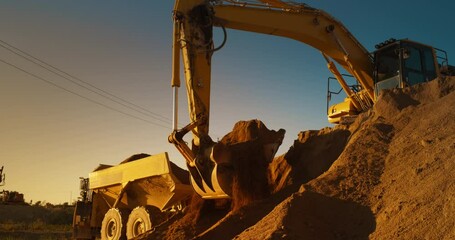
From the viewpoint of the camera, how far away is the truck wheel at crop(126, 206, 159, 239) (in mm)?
11070

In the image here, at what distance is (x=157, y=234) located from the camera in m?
9.88

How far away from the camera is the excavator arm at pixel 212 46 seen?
9883 mm

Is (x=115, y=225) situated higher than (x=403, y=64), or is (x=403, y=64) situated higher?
(x=403, y=64)

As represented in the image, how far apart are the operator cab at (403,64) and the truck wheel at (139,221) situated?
22.5 feet

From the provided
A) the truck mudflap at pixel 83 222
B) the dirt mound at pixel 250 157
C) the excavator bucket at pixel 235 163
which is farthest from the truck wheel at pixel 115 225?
the dirt mound at pixel 250 157

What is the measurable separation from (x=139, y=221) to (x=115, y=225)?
4.27 feet

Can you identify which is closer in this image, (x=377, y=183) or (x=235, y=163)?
(x=377, y=183)

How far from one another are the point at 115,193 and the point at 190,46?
5.30 metres

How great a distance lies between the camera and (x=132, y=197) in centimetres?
1265

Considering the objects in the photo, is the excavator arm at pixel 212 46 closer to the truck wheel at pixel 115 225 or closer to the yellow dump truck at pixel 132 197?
the yellow dump truck at pixel 132 197

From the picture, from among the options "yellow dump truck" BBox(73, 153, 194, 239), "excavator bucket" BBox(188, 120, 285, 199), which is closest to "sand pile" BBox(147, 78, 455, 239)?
"excavator bucket" BBox(188, 120, 285, 199)

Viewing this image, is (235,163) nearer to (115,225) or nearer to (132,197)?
(132,197)

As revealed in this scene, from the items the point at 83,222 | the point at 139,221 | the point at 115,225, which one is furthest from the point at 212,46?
the point at 83,222

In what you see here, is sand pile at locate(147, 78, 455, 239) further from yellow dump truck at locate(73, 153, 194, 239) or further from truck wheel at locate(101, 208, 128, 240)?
truck wheel at locate(101, 208, 128, 240)
